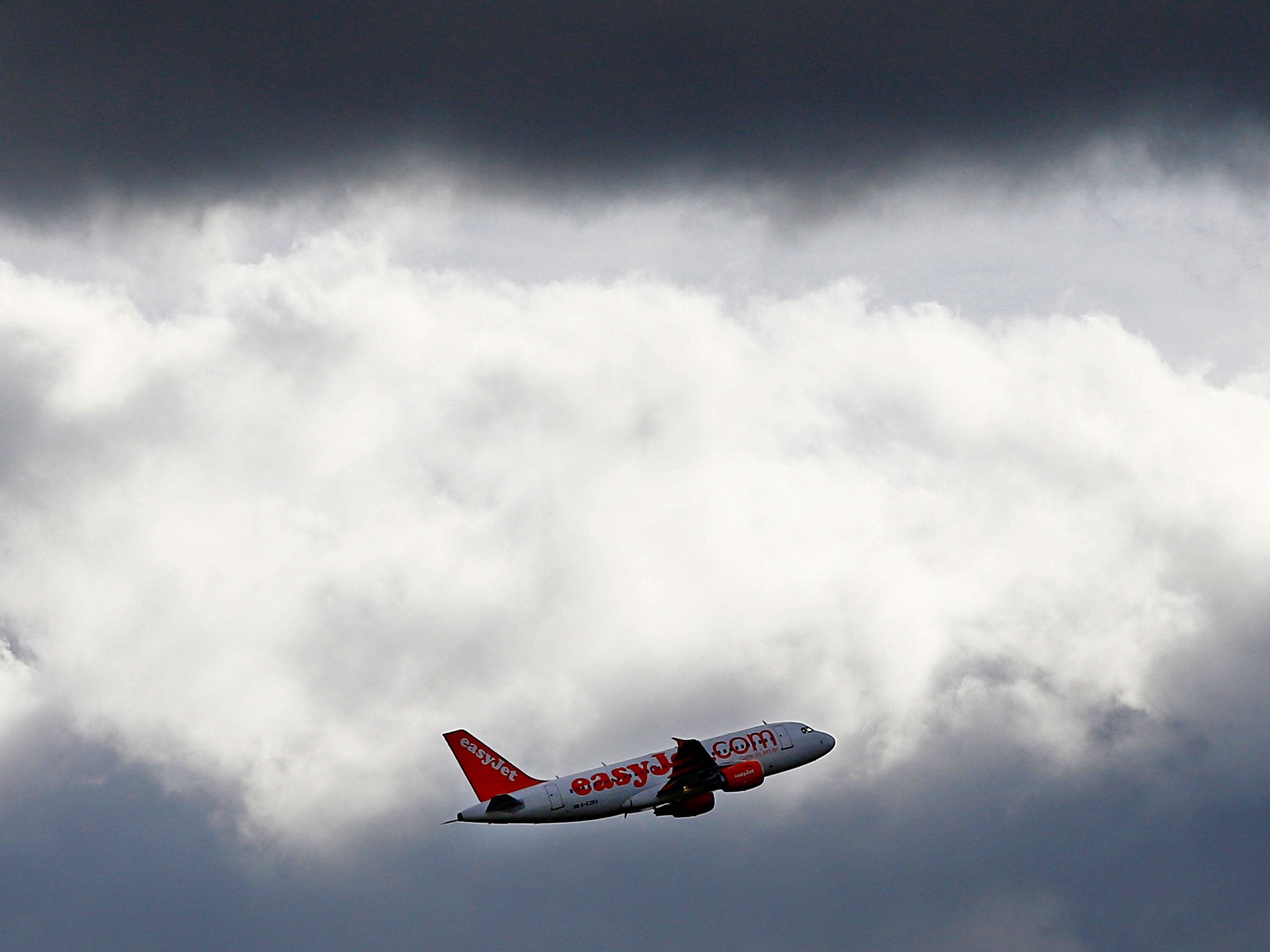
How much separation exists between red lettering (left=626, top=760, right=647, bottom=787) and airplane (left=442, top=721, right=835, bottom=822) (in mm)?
62

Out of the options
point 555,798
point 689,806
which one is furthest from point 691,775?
point 555,798

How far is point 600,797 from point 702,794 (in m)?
10.0

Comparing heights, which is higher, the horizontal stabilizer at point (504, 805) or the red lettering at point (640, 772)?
the red lettering at point (640, 772)

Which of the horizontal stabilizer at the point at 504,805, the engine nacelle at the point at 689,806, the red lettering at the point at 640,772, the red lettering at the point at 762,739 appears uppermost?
the red lettering at the point at 762,739

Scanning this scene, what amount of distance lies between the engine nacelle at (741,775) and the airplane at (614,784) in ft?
0.20

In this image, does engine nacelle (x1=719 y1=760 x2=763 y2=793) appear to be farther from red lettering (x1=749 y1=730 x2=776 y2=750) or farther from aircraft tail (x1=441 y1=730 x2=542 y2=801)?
aircraft tail (x1=441 y1=730 x2=542 y2=801)

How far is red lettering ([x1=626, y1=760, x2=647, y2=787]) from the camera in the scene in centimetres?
15925

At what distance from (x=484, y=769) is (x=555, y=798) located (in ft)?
28.1

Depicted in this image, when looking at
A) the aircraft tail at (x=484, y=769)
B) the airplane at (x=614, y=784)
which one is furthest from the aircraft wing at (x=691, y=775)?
the aircraft tail at (x=484, y=769)

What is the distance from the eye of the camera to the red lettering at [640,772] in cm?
15925

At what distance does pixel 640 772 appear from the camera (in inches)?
6299

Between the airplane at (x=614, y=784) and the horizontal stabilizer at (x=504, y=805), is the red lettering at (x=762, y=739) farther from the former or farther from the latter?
the horizontal stabilizer at (x=504, y=805)

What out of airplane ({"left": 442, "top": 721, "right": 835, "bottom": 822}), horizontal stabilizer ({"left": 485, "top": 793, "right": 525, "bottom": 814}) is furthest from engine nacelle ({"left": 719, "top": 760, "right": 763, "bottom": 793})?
horizontal stabilizer ({"left": 485, "top": 793, "right": 525, "bottom": 814})

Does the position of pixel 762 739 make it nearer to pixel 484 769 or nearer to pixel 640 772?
pixel 640 772
